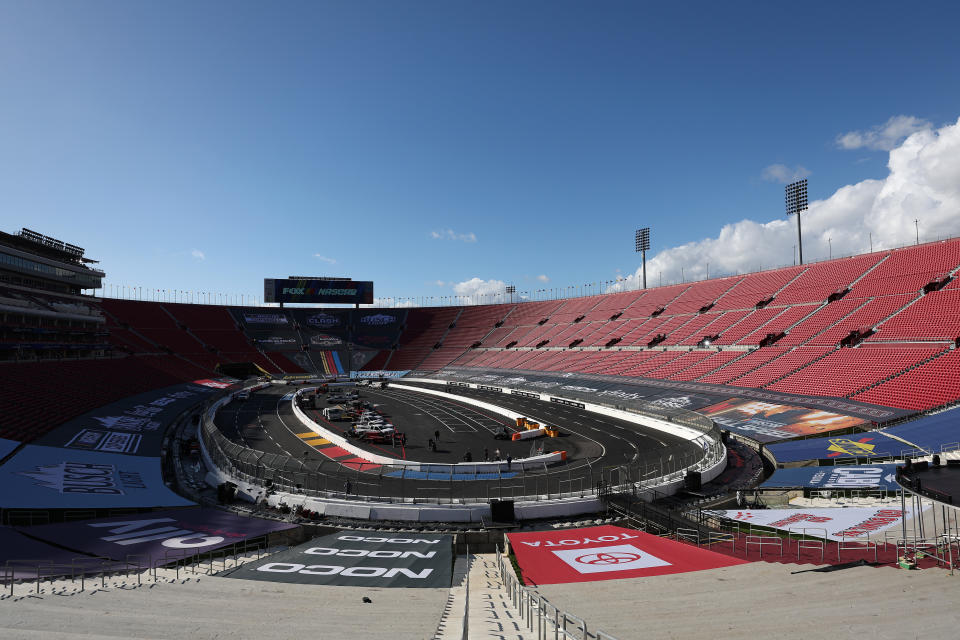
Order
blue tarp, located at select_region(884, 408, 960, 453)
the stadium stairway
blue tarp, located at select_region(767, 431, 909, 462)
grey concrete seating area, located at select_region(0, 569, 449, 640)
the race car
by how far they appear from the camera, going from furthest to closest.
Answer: the race car → blue tarp, located at select_region(884, 408, 960, 453) → blue tarp, located at select_region(767, 431, 909, 462) → the stadium stairway → grey concrete seating area, located at select_region(0, 569, 449, 640)

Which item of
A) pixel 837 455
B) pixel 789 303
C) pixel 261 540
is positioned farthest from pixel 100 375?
pixel 789 303

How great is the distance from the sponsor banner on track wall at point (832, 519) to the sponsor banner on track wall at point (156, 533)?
1852cm

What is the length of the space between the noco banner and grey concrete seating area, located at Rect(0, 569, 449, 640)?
97.1 metres

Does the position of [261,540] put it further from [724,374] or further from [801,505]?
Result: [724,374]

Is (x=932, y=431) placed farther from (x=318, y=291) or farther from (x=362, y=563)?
(x=318, y=291)

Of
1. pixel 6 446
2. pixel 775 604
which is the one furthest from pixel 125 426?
pixel 775 604

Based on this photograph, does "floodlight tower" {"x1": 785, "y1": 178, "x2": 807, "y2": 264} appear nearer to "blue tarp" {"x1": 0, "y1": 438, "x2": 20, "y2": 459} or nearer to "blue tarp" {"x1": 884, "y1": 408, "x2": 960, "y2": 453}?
"blue tarp" {"x1": 884, "y1": 408, "x2": 960, "y2": 453}

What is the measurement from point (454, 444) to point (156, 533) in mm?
21343

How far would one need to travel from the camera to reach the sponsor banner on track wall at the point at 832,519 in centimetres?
1541

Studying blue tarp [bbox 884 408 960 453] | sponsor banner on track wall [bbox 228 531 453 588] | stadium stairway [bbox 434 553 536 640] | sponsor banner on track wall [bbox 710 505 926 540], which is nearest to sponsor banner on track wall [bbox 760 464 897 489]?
sponsor banner on track wall [bbox 710 505 926 540]

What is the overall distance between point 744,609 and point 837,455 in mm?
23687

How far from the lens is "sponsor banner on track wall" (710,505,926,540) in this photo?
15.4m

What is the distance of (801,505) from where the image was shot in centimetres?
2077

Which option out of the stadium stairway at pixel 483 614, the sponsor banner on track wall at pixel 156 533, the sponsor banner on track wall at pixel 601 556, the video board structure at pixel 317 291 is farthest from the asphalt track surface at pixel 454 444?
the video board structure at pixel 317 291
